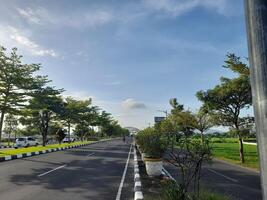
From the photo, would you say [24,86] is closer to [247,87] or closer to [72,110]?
[247,87]

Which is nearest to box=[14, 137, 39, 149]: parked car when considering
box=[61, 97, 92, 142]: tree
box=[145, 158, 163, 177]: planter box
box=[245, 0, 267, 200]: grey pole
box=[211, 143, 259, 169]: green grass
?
box=[61, 97, 92, 142]: tree

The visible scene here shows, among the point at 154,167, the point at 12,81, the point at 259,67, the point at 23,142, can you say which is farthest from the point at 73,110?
the point at 259,67

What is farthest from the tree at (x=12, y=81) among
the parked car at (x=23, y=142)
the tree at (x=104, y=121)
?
the tree at (x=104, y=121)

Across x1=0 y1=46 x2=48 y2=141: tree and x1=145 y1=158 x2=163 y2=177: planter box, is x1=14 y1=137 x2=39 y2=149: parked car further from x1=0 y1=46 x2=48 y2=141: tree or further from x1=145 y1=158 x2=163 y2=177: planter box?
x1=145 y1=158 x2=163 y2=177: planter box

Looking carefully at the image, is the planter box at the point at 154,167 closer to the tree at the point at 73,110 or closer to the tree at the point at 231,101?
the tree at the point at 231,101

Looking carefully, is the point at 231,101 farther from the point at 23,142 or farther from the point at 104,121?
the point at 104,121

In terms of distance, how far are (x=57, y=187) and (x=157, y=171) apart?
4.12 m

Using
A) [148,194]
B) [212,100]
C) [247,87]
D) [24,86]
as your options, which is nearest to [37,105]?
[24,86]

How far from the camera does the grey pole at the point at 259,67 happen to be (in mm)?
1507

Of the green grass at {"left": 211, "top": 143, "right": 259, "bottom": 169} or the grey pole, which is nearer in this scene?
the grey pole

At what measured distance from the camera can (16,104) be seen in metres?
28.3

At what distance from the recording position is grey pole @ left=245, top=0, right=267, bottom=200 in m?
1.51

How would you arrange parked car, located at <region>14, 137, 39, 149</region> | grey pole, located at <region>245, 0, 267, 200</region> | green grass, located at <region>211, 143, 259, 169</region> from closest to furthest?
1. grey pole, located at <region>245, 0, 267, 200</region>
2. green grass, located at <region>211, 143, 259, 169</region>
3. parked car, located at <region>14, 137, 39, 149</region>

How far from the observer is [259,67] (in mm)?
1562
